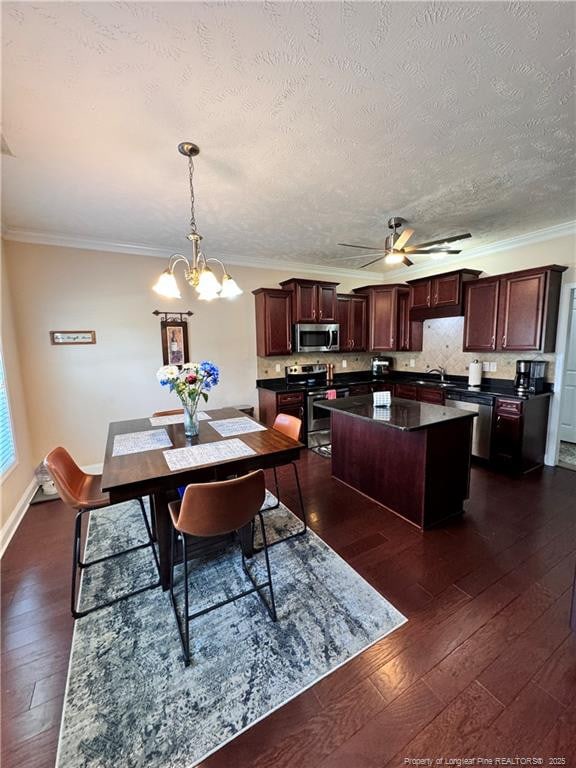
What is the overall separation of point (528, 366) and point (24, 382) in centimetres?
579

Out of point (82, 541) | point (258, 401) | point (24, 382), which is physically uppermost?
point (24, 382)

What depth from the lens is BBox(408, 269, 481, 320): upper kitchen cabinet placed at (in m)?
4.23

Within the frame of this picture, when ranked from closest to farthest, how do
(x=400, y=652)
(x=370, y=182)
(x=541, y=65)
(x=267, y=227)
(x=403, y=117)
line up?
1. (x=541, y=65)
2. (x=400, y=652)
3. (x=403, y=117)
4. (x=370, y=182)
5. (x=267, y=227)

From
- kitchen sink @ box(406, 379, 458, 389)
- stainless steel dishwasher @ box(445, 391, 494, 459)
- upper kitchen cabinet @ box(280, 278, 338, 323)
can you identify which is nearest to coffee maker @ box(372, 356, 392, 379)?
kitchen sink @ box(406, 379, 458, 389)

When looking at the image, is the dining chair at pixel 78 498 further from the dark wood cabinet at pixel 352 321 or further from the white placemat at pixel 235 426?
the dark wood cabinet at pixel 352 321

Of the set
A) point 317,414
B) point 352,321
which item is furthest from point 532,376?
point 317,414

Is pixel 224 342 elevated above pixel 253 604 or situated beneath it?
elevated above

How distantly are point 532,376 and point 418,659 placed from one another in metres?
3.43

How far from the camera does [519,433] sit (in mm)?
3445

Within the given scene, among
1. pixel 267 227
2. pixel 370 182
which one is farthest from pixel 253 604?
pixel 267 227

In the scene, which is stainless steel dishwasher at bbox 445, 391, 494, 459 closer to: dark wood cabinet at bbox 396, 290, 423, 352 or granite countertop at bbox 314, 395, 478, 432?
granite countertop at bbox 314, 395, 478, 432

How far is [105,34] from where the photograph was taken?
1232 millimetres

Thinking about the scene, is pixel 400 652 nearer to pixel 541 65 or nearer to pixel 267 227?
pixel 541 65

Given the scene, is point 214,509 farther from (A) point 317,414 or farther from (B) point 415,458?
(A) point 317,414
